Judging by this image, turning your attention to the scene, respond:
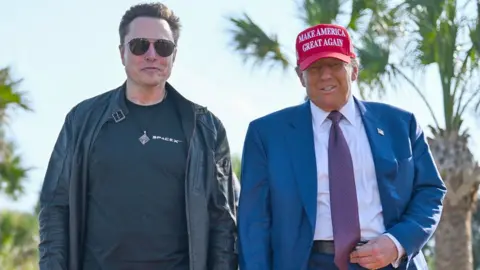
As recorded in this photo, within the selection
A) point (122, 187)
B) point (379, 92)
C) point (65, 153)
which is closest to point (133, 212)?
point (122, 187)

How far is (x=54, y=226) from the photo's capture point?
5.13 metres

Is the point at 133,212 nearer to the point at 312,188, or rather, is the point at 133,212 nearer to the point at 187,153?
the point at 187,153

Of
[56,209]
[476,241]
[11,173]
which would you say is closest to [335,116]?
[56,209]

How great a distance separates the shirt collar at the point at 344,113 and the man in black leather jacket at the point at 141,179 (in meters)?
0.60

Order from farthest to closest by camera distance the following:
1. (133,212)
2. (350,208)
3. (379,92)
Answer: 1. (379,92)
2. (133,212)
3. (350,208)

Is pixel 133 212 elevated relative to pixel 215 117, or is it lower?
lower

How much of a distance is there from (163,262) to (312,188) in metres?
0.87

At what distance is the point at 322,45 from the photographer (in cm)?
495

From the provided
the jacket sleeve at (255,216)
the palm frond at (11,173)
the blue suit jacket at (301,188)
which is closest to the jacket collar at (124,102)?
the blue suit jacket at (301,188)

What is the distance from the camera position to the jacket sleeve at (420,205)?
4.73 meters

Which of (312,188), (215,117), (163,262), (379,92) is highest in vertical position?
(379,92)

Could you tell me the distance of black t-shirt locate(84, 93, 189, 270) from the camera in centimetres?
500

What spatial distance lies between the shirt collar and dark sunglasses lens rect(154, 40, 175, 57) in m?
0.83

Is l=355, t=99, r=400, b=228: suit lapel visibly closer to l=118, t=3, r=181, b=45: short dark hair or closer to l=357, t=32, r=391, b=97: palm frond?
l=118, t=3, r=181, b=45: short dark hair
